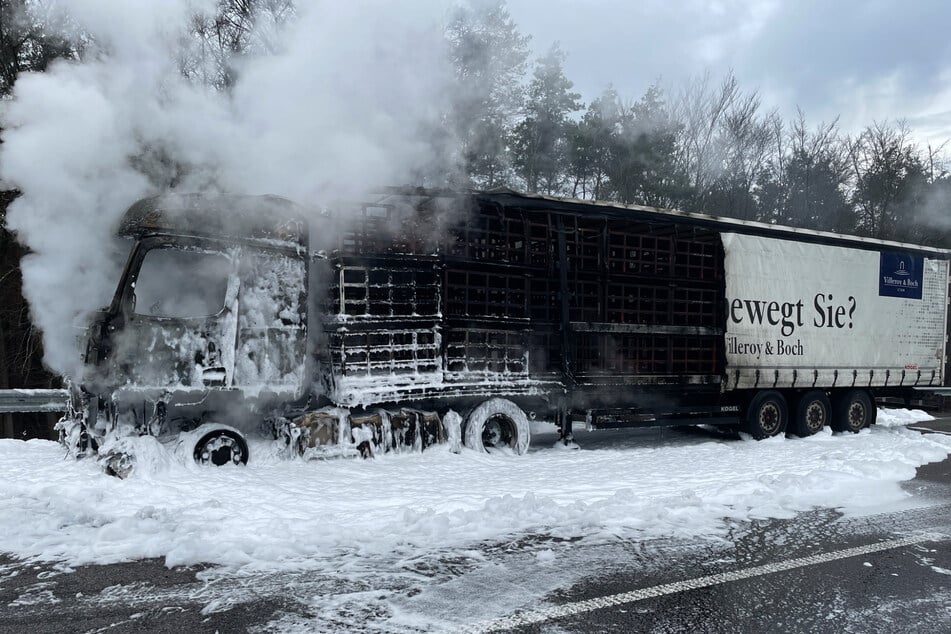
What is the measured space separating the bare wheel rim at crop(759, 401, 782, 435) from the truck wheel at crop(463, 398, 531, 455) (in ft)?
14.4

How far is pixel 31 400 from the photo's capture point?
8555 millimetres

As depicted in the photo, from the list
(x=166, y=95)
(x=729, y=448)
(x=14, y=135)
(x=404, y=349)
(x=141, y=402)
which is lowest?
(x=729, y=448)

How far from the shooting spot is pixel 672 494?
267 inches

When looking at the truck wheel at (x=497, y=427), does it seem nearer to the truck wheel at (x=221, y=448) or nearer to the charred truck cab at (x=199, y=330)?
the charred truck cab at (x=199, y=330)

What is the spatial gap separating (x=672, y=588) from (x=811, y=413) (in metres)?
8.49

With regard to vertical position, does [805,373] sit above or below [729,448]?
above

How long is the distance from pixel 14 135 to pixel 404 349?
4678 mm

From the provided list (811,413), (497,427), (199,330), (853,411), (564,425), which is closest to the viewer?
(199,330)

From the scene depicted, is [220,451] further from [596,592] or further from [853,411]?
[853,411]

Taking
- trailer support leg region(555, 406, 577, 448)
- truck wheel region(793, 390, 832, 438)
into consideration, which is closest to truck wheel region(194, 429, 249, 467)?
trailer support leg region(555, 406, 577, 448)

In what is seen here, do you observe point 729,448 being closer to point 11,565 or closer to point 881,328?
point 881,328

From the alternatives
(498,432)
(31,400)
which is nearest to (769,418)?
(498,432)

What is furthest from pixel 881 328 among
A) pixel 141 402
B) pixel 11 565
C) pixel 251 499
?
pixel 11 565

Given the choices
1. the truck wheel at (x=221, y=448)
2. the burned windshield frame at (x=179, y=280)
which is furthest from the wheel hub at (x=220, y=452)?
the burned windshield frame at (x=179, y=280)
